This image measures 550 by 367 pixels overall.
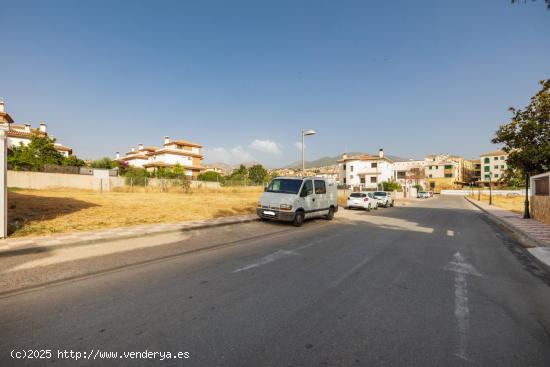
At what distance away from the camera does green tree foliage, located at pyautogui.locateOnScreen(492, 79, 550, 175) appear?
13602 millimetres

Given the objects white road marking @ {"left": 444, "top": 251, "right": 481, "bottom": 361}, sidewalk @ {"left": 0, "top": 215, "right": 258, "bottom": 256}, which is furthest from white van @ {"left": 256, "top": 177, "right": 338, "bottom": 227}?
white road marking @ {"left": 444, "top": 251, "right": 481, "bottom": 361}

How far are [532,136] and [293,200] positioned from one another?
13.9m

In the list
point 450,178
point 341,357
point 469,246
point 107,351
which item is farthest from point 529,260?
point 450,178

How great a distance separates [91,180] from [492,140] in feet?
125

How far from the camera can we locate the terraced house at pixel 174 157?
67688mm

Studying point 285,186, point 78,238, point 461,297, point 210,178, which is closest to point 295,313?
point 461,297

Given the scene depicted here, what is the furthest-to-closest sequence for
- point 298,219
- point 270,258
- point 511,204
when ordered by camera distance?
point 511,204 < point 298,219 < point 270,258

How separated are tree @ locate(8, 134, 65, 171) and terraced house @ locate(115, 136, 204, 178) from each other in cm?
2656

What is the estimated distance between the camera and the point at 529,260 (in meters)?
6.48

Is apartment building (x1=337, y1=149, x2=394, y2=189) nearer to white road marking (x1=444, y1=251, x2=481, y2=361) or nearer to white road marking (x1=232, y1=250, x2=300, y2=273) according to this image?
white road marking (x1=444, y1=251, x2=481, y2=361)

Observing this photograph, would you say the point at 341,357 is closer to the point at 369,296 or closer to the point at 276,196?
the point at 369,296

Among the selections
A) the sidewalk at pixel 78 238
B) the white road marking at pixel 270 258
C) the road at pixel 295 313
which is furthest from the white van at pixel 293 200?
the road at pixel 295 313

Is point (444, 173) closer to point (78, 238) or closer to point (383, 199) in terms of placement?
point (383, 199)

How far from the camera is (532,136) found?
1416 cm
